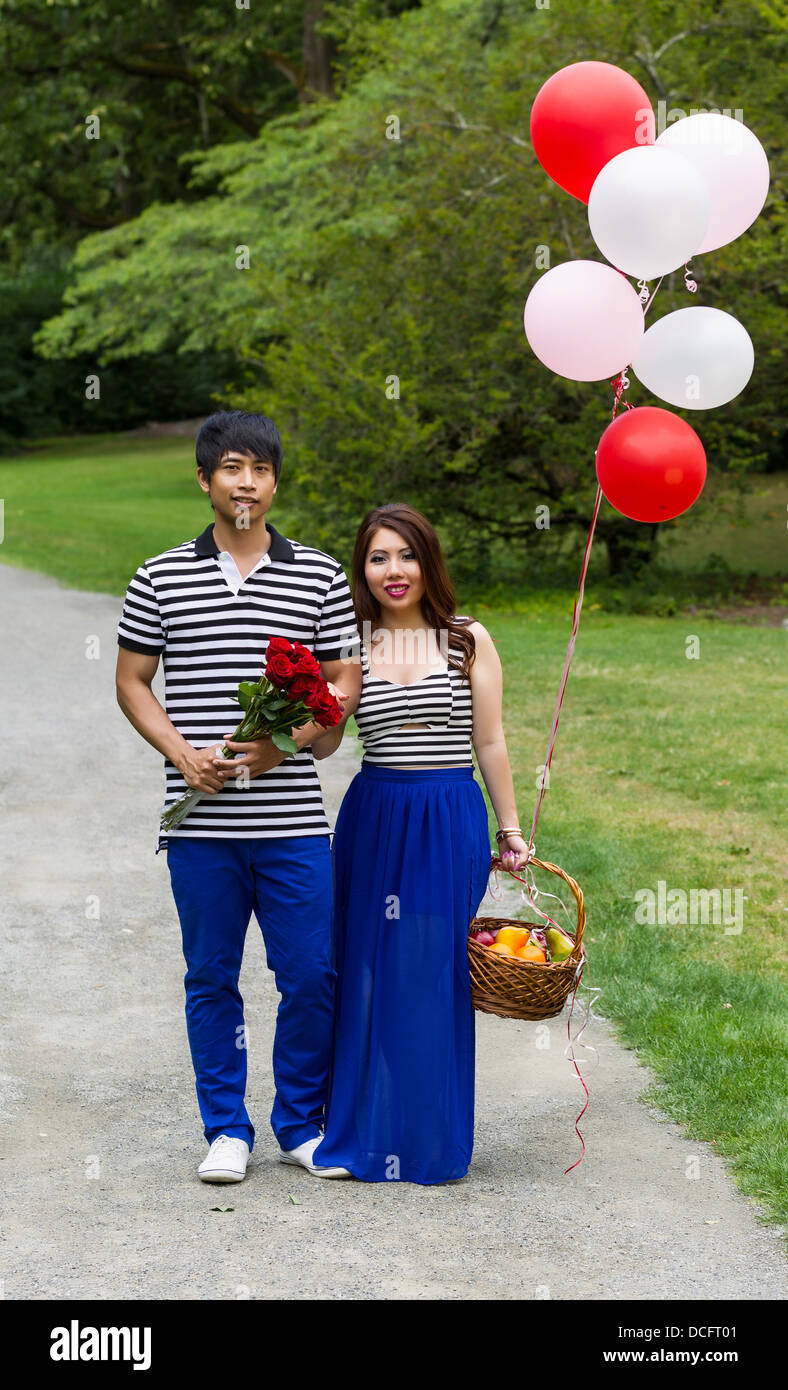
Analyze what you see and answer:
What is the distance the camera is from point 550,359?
14.4ft

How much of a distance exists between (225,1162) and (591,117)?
305cm

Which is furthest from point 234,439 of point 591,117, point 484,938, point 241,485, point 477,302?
point 477,302

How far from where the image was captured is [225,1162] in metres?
3.84

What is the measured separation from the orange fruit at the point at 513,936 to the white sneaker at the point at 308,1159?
71 centimetres

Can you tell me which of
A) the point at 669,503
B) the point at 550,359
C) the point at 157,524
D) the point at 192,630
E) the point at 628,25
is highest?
the point at 628,25

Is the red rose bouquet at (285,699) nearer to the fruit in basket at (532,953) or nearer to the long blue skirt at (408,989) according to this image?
the long blue skirt at (408,989)

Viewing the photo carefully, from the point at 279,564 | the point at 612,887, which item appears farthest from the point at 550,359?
the point at 612,887

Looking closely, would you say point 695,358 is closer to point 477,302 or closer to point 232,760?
point 232,760

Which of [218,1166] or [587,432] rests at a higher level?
[587,432]

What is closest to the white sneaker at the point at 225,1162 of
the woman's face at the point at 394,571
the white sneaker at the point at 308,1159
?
the white sneaker at the point at 308,1159

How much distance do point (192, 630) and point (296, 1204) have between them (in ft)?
4.62

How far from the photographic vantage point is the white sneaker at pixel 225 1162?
383 cm

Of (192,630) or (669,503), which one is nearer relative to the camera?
(192,630)

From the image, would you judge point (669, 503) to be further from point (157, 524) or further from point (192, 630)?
point (157, 524)
